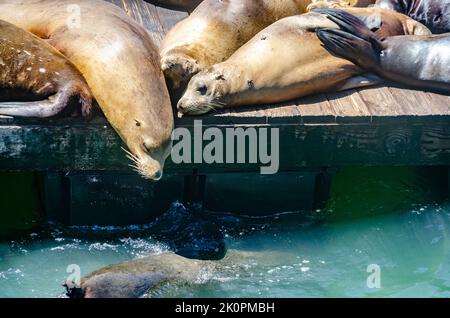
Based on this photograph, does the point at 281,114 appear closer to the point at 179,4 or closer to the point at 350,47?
the point at 350,47

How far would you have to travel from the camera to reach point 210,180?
6852 millimetres

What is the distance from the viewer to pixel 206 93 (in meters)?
6.63

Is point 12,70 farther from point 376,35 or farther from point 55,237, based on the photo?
point 376,35

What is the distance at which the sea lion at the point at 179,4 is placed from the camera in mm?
8258

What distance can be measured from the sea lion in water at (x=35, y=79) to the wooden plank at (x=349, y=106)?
1.66 m

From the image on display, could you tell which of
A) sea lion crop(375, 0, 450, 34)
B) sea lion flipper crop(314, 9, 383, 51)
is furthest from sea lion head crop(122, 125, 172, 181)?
sea lion crop(375, 0, 450, 34)

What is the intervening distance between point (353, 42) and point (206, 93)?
3.97 ft

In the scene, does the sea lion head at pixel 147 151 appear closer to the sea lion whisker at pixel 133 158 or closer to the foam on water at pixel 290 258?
the sea lion whisker at pixel 133 158

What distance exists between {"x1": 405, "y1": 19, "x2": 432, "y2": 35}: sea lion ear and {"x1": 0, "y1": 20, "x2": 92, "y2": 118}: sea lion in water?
8.80 feet

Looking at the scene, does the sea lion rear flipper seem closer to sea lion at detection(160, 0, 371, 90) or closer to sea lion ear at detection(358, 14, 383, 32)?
sea lion at detection(160, 0, 371, 90)

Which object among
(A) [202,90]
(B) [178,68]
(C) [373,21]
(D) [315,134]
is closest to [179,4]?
(C) [373,21]

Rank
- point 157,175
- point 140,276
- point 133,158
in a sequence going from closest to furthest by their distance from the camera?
point 140,276, point 157,175, point 133,158

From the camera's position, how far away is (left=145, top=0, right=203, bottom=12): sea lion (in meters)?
8.26

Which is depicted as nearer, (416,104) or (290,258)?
(290,258)
